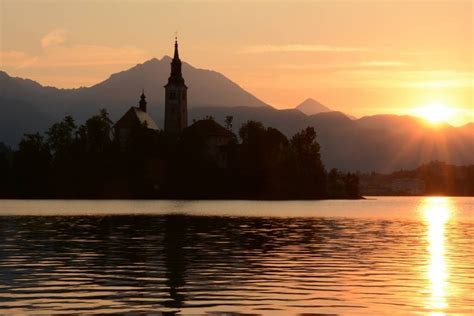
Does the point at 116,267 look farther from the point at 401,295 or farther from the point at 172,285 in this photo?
the point at 401,295

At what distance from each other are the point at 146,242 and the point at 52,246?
7.80 meters

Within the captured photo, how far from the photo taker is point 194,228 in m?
86.2

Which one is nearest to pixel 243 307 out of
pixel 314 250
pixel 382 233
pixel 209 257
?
pixel 209 257

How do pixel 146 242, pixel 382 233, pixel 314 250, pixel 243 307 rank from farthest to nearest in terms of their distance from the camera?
pixel 382 233 → pixel 146 242 → pixel 314 250 → pixel 243 307

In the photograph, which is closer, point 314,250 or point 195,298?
point 195,298

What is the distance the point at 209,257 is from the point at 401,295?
59.4ft

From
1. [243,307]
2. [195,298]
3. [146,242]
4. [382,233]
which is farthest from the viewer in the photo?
[382,233]

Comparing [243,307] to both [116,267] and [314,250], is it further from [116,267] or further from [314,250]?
[314,250]

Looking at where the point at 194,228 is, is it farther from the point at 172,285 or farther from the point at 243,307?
the point at 243,307

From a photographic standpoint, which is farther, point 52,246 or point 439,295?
point 52,246

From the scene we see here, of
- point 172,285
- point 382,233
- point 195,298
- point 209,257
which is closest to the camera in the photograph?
point 195,298

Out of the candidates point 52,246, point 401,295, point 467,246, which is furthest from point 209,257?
point 467,246

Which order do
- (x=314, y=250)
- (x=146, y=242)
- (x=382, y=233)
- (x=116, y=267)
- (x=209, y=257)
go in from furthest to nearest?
(x=382, y=233) → (x=146, y=242) → (x=314, y=250) → (x=209, y=257) → (x=116, y=267)

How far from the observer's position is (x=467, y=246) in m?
63.9
